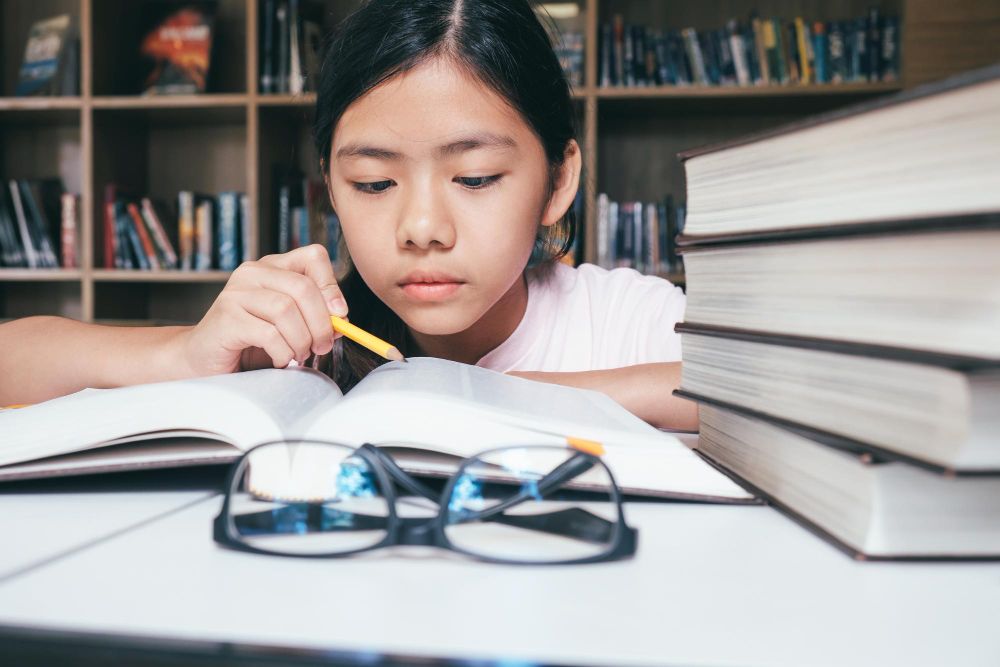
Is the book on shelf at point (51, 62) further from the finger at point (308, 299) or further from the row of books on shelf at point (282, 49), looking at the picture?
the finger at point (308, 299)

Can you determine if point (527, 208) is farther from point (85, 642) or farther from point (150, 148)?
point (150, 148)

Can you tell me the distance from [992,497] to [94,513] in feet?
1.51

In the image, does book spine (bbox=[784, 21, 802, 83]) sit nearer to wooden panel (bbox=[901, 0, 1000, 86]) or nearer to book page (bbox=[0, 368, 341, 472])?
wooden panel (bbox=[901, 0, 1000, 86])

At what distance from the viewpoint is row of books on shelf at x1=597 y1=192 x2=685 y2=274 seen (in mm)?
2430

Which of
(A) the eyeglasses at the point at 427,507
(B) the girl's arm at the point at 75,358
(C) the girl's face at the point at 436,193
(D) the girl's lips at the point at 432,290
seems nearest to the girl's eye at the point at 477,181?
(C) the girl's face at the point at 436,193

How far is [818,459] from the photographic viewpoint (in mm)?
399

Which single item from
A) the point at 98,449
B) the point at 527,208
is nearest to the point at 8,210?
the point at 527,208

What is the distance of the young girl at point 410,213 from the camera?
744mm

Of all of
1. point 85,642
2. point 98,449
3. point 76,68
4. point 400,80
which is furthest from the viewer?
point 76,68

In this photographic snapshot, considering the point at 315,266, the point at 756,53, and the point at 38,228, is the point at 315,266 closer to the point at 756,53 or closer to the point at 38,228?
the point at 756,53

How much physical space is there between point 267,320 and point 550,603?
472 millimetres

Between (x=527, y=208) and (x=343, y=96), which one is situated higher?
(x=343, y=96)

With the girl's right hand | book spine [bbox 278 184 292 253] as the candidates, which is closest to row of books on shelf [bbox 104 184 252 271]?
book spine [bbox 278 184 292 253]

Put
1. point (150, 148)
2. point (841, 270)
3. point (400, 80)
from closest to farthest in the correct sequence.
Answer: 1. point (841, 270)
2. point (400, 80)
3. point (150, 148)
